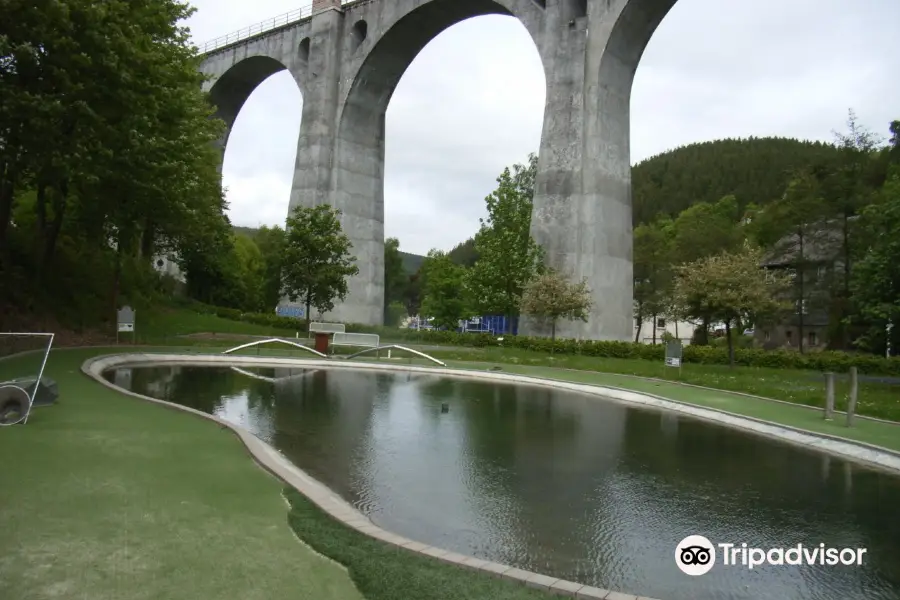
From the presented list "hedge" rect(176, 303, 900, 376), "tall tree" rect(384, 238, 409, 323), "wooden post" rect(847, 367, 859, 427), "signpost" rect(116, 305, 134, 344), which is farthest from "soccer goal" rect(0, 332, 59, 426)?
"tall tree" rect(384, 238, 409, 323)

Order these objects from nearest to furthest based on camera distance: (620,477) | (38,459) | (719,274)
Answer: (38,459), (620,477), (719,274)

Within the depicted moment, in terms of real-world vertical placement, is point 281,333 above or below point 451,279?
below

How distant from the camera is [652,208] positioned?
393ft

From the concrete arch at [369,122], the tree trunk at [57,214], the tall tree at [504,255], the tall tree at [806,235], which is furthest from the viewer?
the concrete arch at [369,122]

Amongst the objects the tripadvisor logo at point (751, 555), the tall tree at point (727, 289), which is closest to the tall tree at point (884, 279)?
the tall tree at point (727, 289)

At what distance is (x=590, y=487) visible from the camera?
805 centimetres

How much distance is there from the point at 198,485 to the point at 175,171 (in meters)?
19.3

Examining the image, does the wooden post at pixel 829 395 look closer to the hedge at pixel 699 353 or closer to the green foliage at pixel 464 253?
the hedge at pixel 699 353

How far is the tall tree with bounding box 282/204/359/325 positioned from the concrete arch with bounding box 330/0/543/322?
697 centimetres

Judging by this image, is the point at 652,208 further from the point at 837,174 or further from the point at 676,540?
the point at 676,540

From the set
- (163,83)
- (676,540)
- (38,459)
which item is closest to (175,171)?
(163,83)

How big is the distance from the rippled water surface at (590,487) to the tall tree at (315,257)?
23946 mm

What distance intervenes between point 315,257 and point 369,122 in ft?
47.2

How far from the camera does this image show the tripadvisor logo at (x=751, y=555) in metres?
5.73
